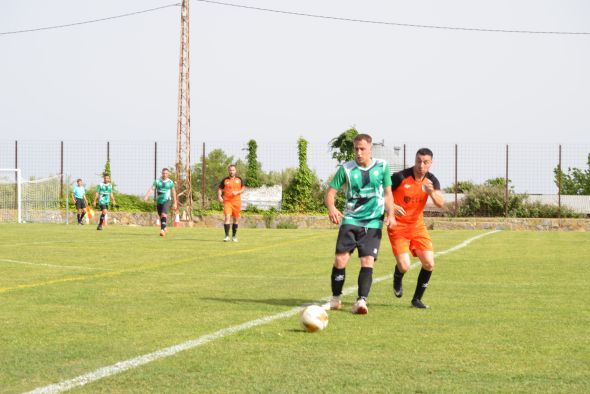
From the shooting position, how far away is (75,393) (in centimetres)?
541

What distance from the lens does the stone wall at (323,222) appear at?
124 feet

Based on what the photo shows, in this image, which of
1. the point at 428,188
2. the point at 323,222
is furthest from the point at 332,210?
the point at 323,222

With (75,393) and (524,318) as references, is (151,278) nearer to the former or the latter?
(524,318)

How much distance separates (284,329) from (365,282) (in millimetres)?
1761

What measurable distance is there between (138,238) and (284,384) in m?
20.2

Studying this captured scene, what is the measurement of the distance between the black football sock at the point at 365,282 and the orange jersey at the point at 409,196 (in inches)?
39.0

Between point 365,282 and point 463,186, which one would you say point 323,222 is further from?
point 365,282

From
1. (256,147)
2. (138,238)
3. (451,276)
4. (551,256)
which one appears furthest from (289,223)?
(451,276)

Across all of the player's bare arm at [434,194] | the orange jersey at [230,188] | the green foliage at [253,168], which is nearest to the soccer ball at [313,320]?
the player's bare arm at [434,194]

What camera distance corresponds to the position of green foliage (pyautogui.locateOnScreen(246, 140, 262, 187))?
141ft

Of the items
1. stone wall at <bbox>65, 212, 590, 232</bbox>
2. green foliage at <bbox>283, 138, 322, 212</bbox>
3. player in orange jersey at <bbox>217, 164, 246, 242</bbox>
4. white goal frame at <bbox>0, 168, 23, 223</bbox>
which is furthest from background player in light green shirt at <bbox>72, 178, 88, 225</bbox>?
player in orange jersey at <bbox>217, 164, 246, 242</bbox>

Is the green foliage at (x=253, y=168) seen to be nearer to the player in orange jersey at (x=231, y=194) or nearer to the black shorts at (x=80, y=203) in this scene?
the black shorts at (x=80, y=203)

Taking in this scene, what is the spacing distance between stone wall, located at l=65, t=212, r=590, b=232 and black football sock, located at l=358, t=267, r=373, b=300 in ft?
92.8

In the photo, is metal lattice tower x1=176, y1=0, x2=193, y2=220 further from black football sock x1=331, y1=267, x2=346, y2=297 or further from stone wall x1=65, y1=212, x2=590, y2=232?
black football sock x1=331, y1=267, x2=346, y2=297
